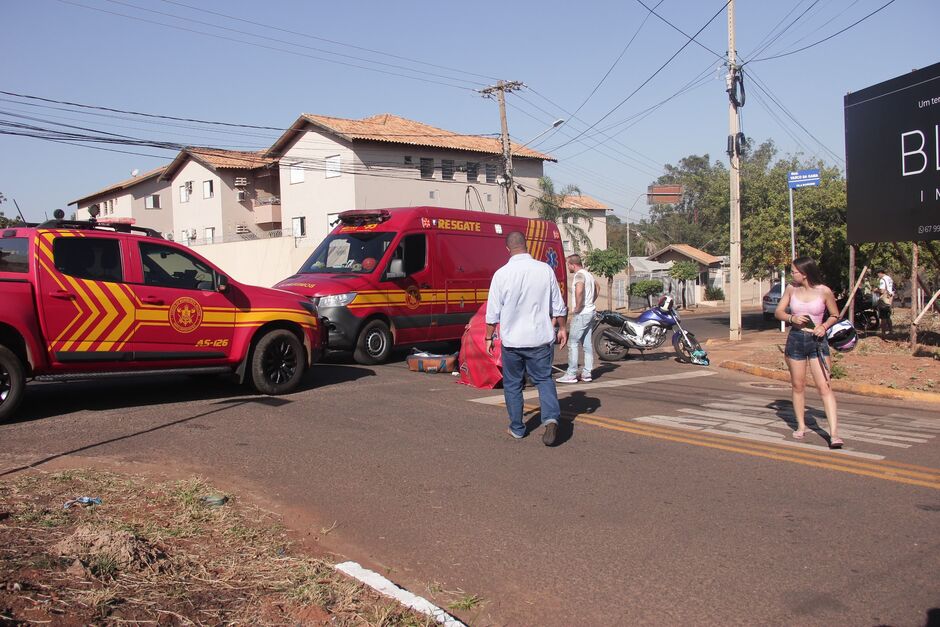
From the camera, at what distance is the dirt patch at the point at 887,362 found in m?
11.2

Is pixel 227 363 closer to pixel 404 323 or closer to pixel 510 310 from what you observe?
pixel 510 310

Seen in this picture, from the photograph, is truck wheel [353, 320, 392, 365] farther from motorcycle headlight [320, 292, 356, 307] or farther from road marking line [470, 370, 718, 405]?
road marking line [470, 370, 718, 405]

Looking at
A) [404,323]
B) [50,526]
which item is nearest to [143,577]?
[50,526]

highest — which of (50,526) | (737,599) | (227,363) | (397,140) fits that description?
(397,140)

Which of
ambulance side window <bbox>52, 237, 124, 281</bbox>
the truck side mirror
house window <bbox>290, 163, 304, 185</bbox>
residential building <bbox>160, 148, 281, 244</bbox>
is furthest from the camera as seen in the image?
residential building <bbox>160, 148, 281, 244</bbox>

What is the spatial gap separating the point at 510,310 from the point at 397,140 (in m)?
33.2

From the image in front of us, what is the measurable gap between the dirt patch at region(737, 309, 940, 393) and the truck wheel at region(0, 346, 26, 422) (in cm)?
1058

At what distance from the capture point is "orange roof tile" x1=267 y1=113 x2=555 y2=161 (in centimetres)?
3816

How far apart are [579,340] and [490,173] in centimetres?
3356

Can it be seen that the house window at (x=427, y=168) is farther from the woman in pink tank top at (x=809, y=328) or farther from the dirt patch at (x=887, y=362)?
the woman in pink tank top at (x=809, y=328)

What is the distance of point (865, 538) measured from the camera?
4605 millimetres

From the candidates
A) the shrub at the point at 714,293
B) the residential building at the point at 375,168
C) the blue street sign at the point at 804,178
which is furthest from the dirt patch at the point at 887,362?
the shrub at the point at 714,293

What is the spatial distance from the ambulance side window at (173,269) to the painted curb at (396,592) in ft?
A: 17.4

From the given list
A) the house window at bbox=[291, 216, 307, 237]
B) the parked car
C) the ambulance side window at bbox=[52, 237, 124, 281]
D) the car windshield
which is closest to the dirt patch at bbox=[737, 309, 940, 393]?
the car windshield
